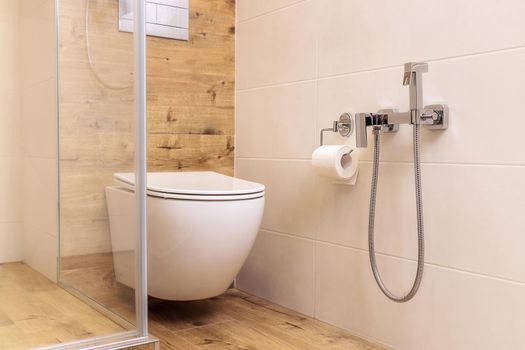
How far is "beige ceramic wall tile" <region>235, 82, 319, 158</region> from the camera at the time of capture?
6.53 feet

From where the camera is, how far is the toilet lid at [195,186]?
1.65 m

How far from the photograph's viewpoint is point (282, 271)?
2123 mm

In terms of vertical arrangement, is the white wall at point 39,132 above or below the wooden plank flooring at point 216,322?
above

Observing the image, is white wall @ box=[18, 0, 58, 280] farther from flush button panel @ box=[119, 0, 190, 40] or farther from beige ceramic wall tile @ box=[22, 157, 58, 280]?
flush button panel @ box=[119, 0, 190, 40]

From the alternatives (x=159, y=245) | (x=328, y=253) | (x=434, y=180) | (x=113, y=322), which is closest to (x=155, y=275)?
(x=159, y=245)

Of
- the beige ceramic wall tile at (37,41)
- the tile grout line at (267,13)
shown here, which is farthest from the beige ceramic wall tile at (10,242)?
the tile grout line at (267,13)

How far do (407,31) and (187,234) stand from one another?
89cm

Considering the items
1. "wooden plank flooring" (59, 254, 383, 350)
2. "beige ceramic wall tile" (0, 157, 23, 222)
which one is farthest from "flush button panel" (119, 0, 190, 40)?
"wooden plank flooring" (59, 254, 383, 350)

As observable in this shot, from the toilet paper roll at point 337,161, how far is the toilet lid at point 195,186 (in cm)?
22

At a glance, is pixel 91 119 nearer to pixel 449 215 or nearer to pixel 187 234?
pixel 187 234

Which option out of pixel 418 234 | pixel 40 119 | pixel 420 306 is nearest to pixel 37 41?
pixel 40 119

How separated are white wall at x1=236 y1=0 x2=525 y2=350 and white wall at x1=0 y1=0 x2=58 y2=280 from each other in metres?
0.89

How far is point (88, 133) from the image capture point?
1.51m

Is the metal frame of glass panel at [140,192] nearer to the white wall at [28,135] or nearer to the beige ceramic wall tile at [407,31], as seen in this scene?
the white wall at [28,135]
